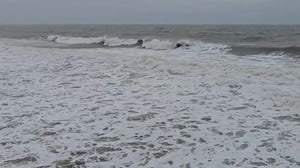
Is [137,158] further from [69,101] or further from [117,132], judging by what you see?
[69,101]

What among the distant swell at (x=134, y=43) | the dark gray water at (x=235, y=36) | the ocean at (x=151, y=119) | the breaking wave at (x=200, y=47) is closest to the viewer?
the ocean at (x=151, y=119)

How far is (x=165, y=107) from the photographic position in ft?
25.2

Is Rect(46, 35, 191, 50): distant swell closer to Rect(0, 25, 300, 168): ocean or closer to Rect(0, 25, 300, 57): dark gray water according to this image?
Rect(0, 25, 300, 57): dark gray water

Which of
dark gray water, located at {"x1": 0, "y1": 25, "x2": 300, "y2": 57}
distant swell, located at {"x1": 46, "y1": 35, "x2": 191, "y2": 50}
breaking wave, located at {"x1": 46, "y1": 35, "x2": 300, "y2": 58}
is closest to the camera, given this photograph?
breaking wave, located at {"x1": 46, "y1": 35, "x2": 300, "y2": 58}

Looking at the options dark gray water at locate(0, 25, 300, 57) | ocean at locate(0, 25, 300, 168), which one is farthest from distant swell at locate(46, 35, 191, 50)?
ocean at locate(0, 25, 300, 168)

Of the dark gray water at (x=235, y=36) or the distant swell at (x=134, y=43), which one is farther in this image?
the distant swell at (x=134, y=43)

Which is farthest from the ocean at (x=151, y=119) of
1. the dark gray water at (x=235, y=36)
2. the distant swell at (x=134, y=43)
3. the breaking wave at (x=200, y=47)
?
the distant swell at (x=134, y=43)

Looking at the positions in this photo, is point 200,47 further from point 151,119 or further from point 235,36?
point 151,119

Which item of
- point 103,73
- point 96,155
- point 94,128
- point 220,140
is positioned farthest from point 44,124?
point 103,73

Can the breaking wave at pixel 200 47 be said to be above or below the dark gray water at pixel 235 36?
below

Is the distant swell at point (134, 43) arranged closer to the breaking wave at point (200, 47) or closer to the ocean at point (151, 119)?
the breaking wave at point (200, 47)

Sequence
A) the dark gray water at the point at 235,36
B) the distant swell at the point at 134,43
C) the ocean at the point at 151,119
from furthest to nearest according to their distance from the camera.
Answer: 1. the distant swell at the point at 134,43
2. the dark gray water at the point at 235,36
3. the ocean at the point at 151,119

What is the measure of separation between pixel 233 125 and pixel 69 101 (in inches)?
147

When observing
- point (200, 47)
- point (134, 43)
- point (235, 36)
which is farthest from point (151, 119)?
point (235, 36)
